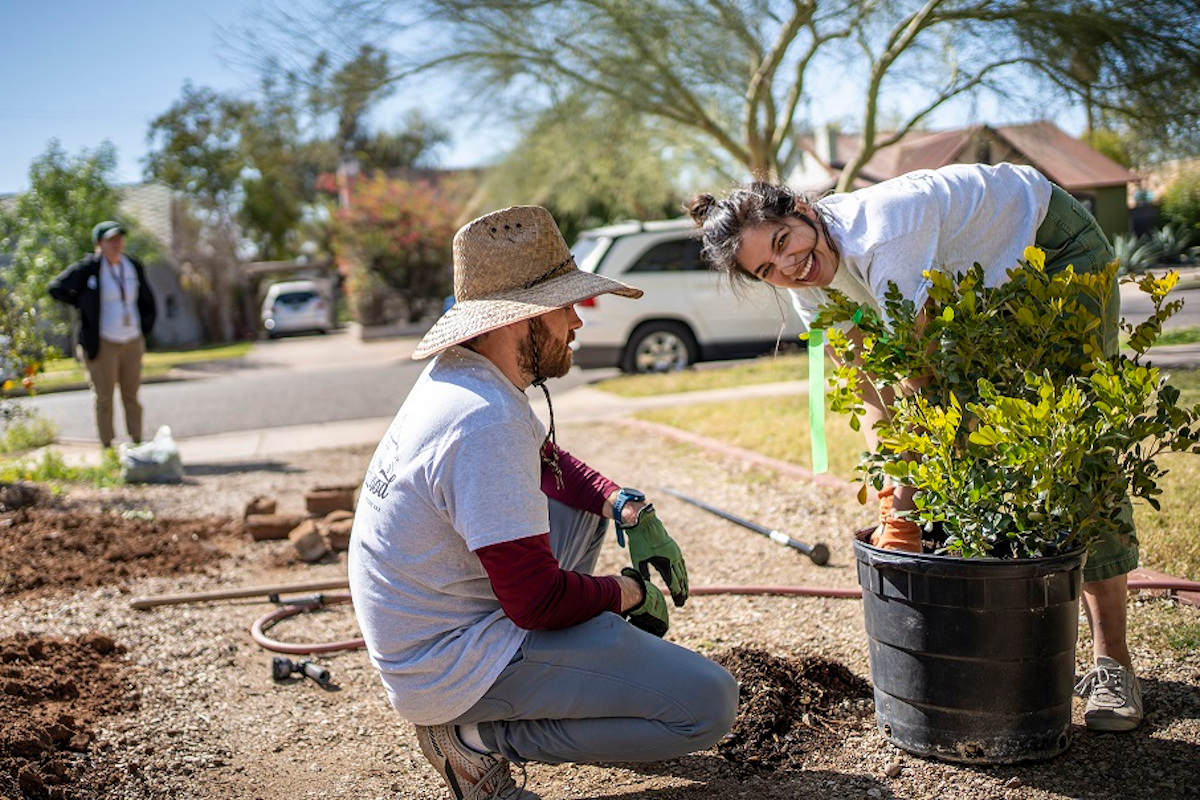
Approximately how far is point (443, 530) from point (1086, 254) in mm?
1918

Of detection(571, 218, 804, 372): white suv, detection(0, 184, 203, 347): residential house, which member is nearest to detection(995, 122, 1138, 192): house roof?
detection(571, 218, 804, 372): white suv

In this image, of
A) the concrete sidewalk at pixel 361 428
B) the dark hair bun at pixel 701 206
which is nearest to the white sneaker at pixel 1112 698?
the dark hair bun at pixel 701 206

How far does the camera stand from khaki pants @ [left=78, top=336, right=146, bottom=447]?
8.98 meters

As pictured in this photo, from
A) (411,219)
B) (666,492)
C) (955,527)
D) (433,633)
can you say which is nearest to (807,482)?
(666,492)

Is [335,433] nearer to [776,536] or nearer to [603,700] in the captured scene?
[776,536]

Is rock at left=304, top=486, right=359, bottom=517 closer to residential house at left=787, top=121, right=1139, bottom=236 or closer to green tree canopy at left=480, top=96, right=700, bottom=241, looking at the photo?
green tree canopy at left=480, top=96, right=700, bottom=241

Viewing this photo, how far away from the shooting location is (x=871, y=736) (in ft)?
9.89

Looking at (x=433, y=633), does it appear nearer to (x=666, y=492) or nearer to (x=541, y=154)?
(x=666, y=492)

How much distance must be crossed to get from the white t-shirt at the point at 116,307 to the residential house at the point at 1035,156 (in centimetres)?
618

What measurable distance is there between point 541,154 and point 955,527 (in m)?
13.2

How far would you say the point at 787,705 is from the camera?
3172 mm

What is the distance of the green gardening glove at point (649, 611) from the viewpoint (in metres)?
2.76

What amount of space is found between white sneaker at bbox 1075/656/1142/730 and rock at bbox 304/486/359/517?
4.21 metres

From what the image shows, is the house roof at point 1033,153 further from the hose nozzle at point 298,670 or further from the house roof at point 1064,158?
the hose nozzle at point 298,670
